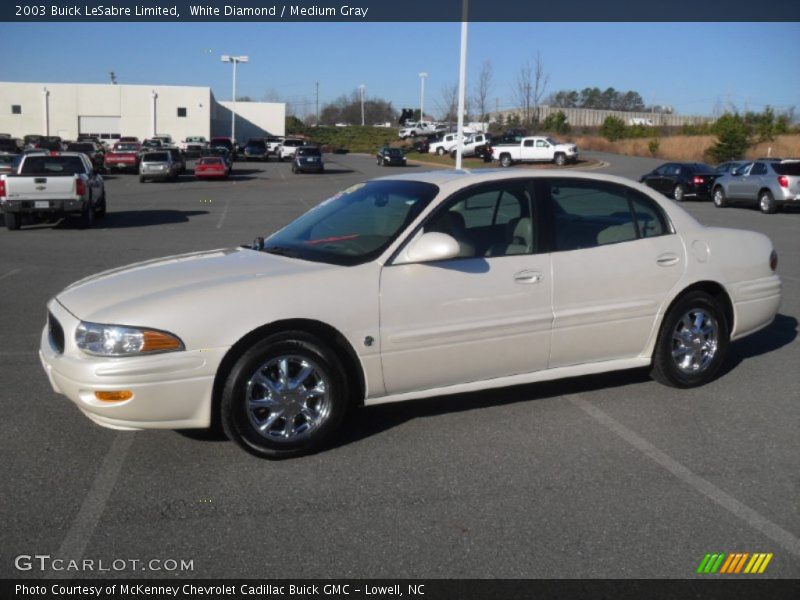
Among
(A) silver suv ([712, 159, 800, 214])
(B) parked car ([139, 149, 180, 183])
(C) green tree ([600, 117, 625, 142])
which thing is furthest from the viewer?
(C) green tree ([600, 117, 625, 142])

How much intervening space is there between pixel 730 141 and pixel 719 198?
23814 mm

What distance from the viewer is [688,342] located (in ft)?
20.1

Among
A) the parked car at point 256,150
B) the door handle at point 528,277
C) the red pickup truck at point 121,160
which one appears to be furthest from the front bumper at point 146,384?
the parked car at point 256,150

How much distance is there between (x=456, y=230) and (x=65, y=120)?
3079 inches

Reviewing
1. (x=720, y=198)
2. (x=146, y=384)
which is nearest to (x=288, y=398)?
(x=146, y=384)

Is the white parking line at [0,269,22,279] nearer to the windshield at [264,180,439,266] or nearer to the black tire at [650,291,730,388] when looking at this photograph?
the windshield at [264,180,439,266]

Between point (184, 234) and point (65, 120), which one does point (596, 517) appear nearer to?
point (184, 234)

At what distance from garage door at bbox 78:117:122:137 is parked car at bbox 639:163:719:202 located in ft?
193

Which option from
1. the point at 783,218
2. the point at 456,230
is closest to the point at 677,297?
the point at 456,230

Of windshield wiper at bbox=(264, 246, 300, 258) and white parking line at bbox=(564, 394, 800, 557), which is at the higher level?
windshield wiper at bbox=(264, 246, 300, 258)

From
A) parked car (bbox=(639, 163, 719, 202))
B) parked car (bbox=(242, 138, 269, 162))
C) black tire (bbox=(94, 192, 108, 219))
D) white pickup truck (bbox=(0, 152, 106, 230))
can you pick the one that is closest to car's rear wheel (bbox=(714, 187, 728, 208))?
parked car (bbox=(639, 163, 719, 202))

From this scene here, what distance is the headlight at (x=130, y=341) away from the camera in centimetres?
447
